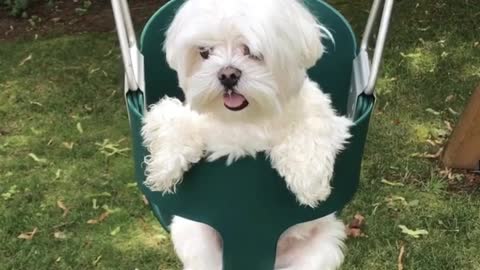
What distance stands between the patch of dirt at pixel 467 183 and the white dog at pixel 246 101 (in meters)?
1.58

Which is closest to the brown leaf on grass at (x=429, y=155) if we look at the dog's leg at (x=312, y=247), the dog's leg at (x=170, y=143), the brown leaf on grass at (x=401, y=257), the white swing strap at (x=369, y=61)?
the brown leaf on grass at (x=401, y=257)

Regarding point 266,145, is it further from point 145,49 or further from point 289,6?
point 145,49

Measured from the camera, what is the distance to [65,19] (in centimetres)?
576

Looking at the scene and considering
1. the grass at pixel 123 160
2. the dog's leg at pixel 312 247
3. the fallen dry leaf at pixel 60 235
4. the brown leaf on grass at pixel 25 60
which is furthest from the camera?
the brown leaf on grass at pixel 25 60

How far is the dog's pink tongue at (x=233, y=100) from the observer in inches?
72.1

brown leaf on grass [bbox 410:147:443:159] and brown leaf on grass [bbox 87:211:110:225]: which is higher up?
brown leaf on grass [bbox 410:147:443:159]

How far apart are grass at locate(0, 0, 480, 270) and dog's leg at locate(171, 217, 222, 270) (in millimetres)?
855

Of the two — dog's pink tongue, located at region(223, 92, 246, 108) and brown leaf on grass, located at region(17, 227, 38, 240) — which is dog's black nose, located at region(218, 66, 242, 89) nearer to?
dog's pink tongue, located at region(223, 92, 246, 108)

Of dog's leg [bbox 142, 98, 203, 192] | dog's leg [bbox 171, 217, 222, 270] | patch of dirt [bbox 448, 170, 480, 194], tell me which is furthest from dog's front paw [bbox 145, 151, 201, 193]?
patch of dirt [bbox 448, 170, 480, 194]

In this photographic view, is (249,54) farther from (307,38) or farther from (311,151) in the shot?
(311,151)

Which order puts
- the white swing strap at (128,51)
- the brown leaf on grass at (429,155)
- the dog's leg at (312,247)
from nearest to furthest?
the white swing strap at (128,51) → the dog's leg at (312,247) → the brown leaf on grass at (429,155)

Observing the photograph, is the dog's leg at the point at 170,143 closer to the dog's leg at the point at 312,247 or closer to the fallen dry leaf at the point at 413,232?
the dog's leg at the point at 312,247

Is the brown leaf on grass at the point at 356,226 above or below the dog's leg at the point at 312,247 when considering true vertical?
below

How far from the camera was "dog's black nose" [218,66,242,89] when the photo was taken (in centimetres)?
179
